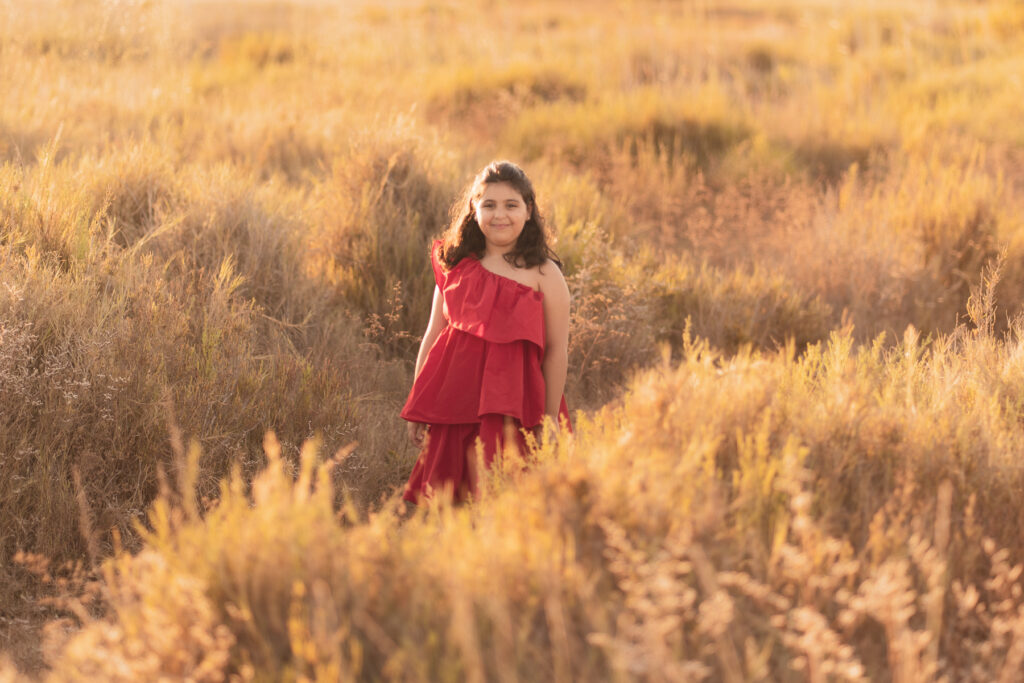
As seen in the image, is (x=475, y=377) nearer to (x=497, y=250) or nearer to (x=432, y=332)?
(x=432, y=332)

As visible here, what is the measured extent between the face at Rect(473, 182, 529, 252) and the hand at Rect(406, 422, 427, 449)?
85 cm

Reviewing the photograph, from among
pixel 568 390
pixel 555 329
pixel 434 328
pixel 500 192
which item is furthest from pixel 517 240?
pixel 568 390

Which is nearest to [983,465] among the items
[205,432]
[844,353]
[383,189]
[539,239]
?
[844,353]

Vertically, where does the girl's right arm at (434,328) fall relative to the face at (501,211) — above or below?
below

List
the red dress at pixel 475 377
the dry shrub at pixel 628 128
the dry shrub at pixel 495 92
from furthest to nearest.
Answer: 1. the dry shrub at pixel 495 92
2. the dry shrub at pixel 628 128
3. the red dress at pixel 475 377

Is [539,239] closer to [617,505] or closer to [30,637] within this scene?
[617,505]

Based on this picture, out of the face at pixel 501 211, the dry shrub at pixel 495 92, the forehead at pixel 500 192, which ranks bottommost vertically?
the face at pixel 501 211

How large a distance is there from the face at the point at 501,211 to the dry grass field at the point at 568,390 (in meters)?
0.85

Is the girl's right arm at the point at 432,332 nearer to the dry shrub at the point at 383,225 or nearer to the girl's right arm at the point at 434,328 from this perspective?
the girl's right arm at the point at 434,328

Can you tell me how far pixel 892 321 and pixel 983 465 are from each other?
9.58ft

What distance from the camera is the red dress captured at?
3631 mm

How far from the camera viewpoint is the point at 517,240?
3.85 m

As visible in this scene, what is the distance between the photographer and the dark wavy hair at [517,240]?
3.73 meters

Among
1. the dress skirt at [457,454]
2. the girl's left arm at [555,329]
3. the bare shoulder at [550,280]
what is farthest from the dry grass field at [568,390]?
the bare shoulder at [550,280]
